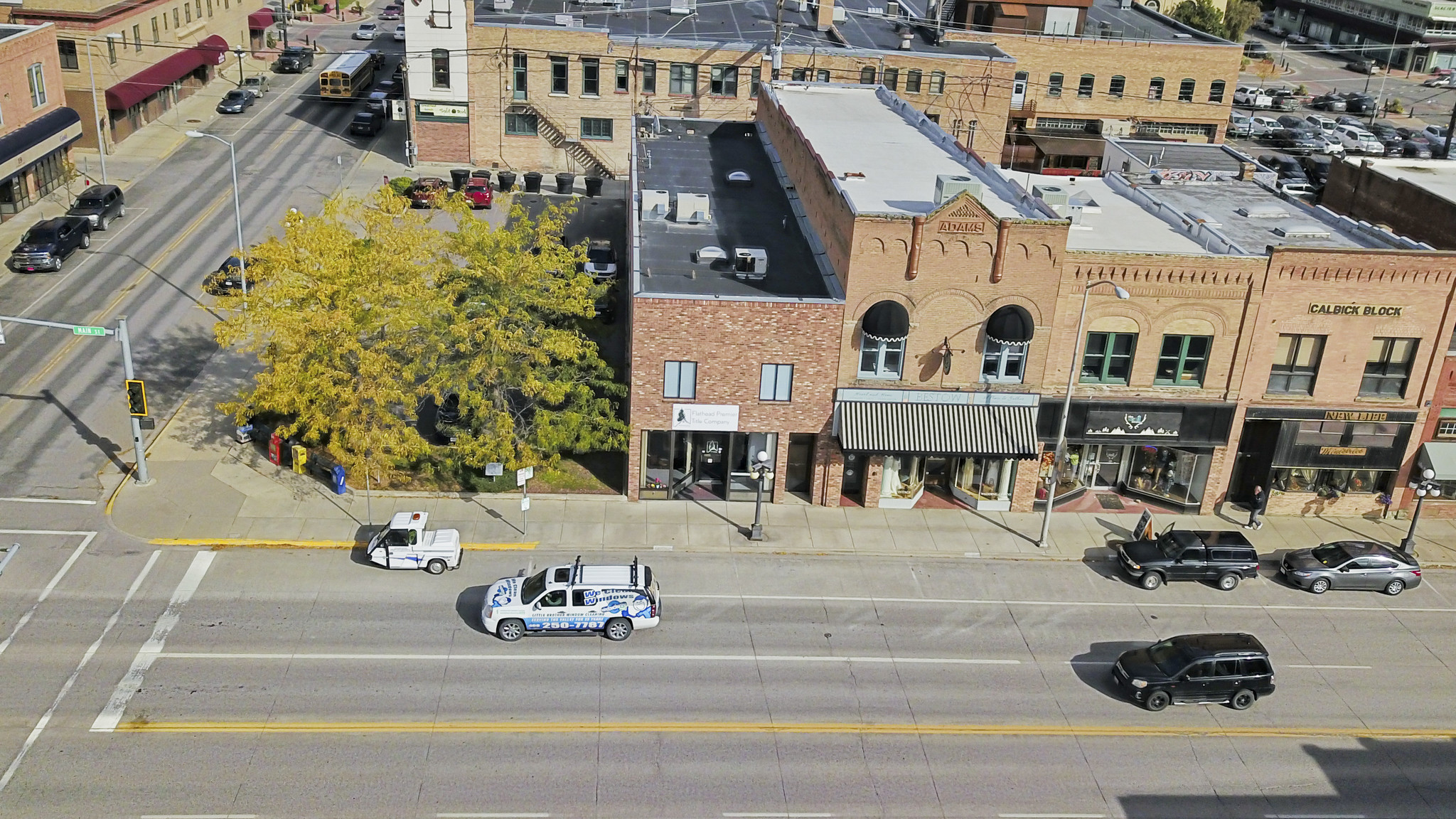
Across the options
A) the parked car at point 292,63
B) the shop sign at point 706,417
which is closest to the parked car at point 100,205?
the parked car at point 292,63

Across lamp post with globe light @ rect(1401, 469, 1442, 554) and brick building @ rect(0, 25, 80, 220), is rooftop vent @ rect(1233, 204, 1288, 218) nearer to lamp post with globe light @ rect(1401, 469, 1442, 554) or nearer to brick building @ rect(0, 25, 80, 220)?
lamp post with globe light @ rect(1401, 469, 1442, 554)

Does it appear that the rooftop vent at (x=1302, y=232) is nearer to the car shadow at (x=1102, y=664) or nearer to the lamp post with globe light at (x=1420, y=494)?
the lamp post with globe light at (x=1420, y=494)

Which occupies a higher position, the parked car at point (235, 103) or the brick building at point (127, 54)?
the brick building at point (127, 54)

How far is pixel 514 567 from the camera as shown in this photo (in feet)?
124

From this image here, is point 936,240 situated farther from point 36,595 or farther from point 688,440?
point 36,595

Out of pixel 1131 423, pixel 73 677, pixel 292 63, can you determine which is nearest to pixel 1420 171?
pixel 1131 423

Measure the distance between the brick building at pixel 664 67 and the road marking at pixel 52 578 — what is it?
43.2m

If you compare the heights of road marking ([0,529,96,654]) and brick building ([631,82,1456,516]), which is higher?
brick building ([631,82,1456,516])

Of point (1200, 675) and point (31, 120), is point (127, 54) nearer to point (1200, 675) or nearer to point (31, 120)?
point (31, 120)

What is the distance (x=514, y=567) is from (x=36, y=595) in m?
13.2

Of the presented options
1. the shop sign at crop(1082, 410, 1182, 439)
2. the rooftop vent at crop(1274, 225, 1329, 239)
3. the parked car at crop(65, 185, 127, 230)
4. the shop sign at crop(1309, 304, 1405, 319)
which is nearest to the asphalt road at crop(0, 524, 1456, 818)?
the shop sign at crop(1082, 410, 1182, 439)

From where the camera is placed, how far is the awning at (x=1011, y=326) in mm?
39344

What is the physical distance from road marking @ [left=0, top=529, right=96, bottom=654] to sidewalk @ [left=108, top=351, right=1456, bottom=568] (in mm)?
1327

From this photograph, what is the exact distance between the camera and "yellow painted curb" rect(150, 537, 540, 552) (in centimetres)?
3794
